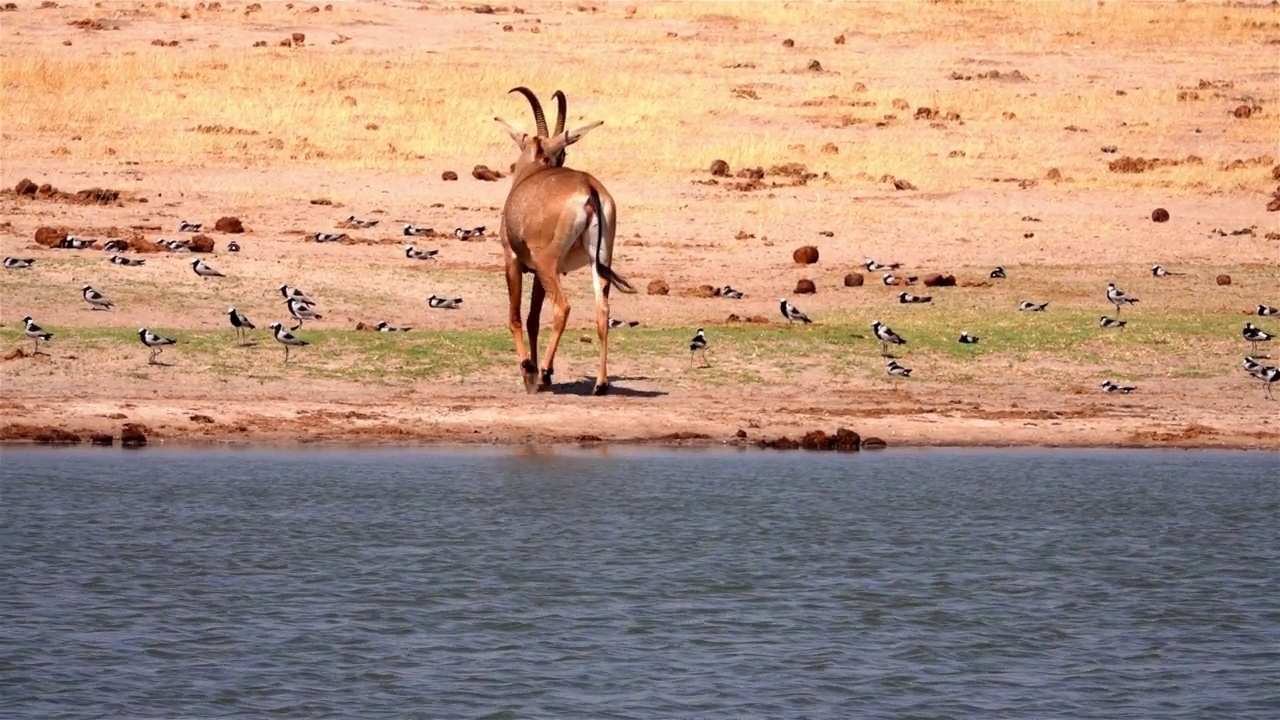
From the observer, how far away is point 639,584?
46.2 feet

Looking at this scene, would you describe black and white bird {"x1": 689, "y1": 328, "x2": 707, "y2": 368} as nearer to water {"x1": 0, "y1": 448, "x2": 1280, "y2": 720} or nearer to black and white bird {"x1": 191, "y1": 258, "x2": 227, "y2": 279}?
water {"x1": 0, "y1": 448, "x2": 1280, "y2": 720}

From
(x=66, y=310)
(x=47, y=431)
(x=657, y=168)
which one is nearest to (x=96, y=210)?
(x=66, y=310)

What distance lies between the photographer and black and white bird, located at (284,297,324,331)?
22.9 m

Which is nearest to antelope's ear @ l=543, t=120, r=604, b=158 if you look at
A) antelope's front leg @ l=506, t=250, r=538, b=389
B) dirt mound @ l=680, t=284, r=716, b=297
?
antelope's front leg @ l=506, t=250, r=538, b=389

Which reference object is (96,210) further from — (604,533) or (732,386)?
(604,533)

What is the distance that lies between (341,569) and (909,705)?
191 inches

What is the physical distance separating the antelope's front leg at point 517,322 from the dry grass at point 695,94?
14.8 m

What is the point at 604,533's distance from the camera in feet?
51.8

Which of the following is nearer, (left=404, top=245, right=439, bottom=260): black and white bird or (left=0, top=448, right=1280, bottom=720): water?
(left=0, top=448, right=1280, bottom=720): water

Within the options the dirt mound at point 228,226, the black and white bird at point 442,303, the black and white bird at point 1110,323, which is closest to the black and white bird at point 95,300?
the black and white bird at point 442,303

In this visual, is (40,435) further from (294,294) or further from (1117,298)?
(1117,298)

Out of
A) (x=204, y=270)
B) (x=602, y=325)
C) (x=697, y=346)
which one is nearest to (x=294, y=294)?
(x=204, y=270)

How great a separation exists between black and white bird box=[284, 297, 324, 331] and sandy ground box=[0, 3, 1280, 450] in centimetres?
53

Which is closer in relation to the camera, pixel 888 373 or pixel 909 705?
pixel 909 705
